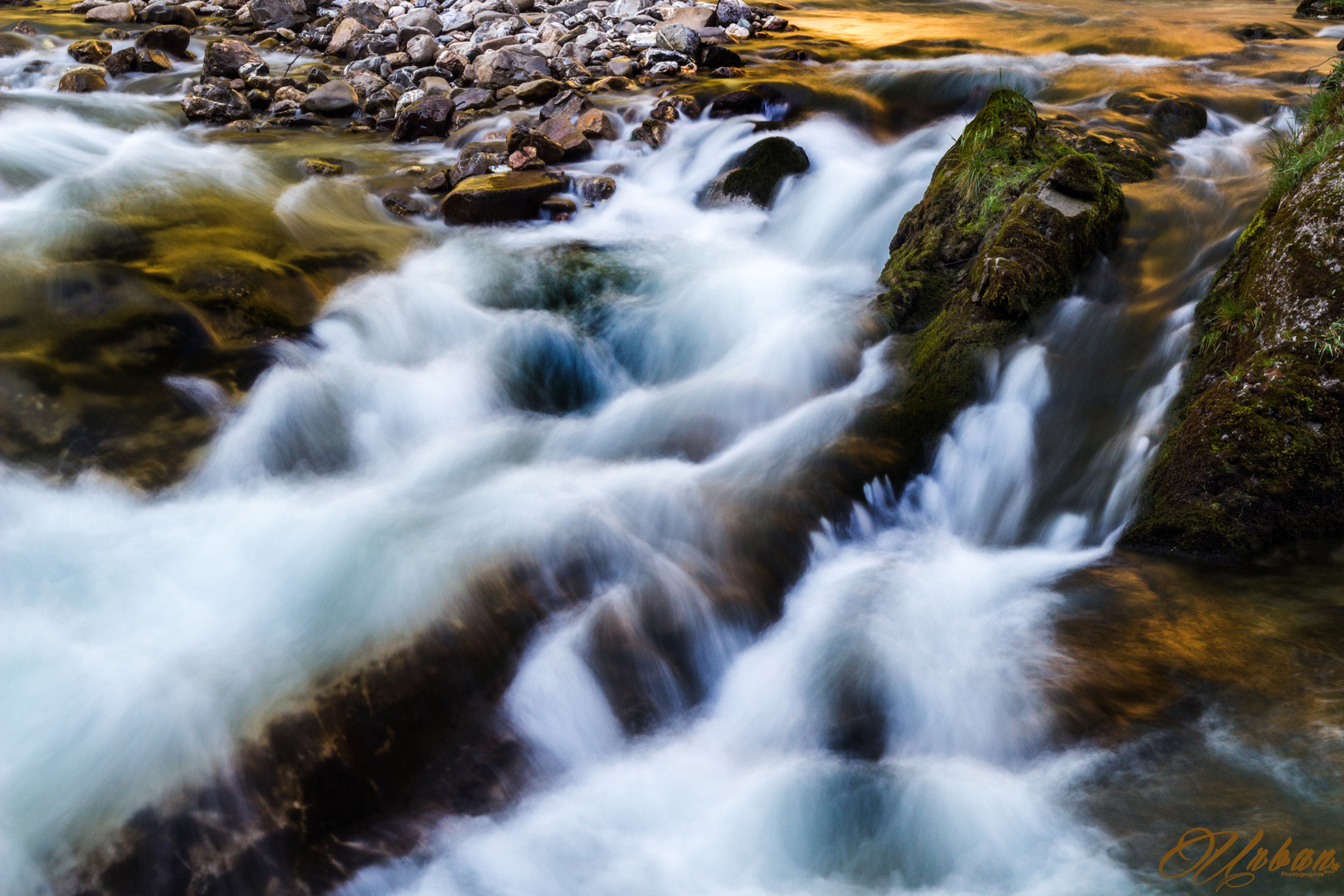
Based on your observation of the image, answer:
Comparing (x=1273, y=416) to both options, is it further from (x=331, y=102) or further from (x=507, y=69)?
(x=331, y=102)

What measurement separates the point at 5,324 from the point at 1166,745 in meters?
6.01

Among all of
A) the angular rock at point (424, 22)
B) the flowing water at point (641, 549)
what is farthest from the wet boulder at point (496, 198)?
the angular rock at point (424, 22)

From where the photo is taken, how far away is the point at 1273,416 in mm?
3479

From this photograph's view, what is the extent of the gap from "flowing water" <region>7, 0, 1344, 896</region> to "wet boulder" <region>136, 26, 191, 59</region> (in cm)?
561

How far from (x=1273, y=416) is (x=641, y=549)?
9.30ft

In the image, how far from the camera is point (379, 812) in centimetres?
299

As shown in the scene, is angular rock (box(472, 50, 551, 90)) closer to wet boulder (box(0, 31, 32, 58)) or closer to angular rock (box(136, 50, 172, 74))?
angular rock (box(136, 50, 172, 74))

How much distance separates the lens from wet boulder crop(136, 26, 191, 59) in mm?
11938

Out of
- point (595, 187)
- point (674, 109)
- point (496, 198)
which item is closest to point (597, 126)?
point (674, 109)

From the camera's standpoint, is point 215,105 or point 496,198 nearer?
point 496,198

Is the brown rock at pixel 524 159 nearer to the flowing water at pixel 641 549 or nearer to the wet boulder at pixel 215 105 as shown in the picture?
the flowing water at pixel 641 549

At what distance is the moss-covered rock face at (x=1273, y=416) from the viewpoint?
11.2 ft

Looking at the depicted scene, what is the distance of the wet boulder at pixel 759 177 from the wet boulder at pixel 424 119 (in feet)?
12.0

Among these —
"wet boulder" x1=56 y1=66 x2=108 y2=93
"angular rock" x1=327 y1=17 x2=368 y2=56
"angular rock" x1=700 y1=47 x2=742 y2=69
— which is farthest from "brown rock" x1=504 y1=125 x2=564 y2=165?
"angular rock" x1=327 y1=17 x2=368 y2=56
